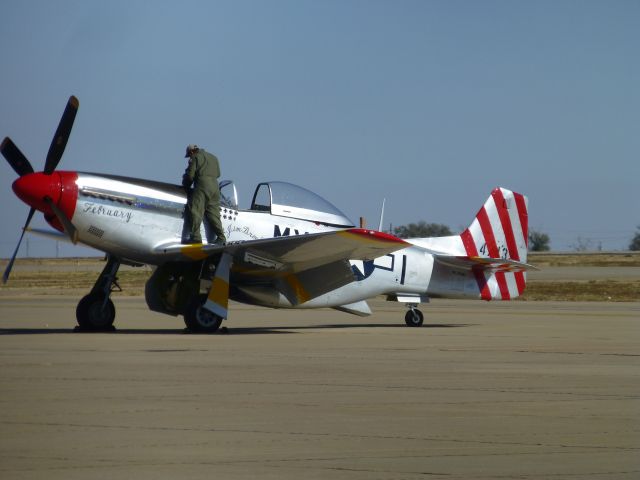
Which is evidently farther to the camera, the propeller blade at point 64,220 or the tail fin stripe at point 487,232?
the tail fin stripe at point 487,232

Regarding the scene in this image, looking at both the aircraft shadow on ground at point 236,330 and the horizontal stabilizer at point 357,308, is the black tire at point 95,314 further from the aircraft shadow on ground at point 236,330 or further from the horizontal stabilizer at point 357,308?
the horizontal stabilizer at point 357,308

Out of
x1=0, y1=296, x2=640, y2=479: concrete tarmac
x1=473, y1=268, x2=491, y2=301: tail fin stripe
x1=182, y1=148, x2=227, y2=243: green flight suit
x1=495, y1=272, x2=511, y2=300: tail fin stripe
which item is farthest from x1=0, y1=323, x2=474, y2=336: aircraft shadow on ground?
x1=182, y1=148, x2=227, y2=243: green flight suit

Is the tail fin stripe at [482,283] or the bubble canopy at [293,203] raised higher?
the bubble canopy at [293,203]

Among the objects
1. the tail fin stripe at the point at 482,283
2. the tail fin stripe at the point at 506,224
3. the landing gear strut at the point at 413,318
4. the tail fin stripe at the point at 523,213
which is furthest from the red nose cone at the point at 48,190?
the tail fin stripe at the point at 523,213

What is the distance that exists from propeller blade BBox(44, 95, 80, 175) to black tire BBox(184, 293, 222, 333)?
115 inches

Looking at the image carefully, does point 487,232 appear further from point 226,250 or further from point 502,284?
point 226,250

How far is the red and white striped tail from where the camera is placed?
1911 cm

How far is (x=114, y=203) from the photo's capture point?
15250 millimetres

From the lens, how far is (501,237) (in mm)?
19641

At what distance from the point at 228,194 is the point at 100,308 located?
2733 millimetres

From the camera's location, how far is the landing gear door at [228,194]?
53.0 feet

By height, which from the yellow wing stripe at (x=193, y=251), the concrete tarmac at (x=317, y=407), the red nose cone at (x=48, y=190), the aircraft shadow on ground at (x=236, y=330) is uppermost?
the red nose cone at (x=48, y=190)

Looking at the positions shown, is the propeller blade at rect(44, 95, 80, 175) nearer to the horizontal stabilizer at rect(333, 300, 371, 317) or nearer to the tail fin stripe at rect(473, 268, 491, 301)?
the horizontal stabilizer at rect(333, 300, 371, 317)

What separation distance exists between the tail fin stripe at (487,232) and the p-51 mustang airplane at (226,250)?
3.88ft
